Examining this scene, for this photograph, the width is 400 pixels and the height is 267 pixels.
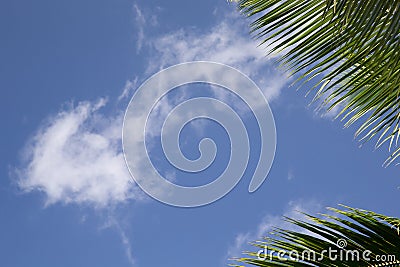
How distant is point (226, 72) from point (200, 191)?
69.0 inches

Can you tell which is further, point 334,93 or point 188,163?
point 188,163

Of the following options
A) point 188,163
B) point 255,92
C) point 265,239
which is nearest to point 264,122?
point 255,92

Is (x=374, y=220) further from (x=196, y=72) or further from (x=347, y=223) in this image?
(x=196, y=72)

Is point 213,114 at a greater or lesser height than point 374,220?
greater

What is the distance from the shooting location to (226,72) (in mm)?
7699

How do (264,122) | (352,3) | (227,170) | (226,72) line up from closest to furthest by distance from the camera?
(352,3), (264,122), (227,170), (226,72)

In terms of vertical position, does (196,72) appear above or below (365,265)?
above

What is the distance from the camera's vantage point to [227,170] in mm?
7223

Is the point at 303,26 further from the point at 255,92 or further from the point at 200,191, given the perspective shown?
the point at 200,191

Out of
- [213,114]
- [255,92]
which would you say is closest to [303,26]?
[255,92]

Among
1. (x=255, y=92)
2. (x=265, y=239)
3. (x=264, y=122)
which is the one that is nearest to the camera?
(x=265, y=239)

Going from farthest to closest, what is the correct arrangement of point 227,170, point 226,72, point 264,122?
point 226,72 → point 227,170 → point 264,122

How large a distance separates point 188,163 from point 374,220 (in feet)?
14.3

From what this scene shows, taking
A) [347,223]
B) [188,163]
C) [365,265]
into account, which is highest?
[188,163]
